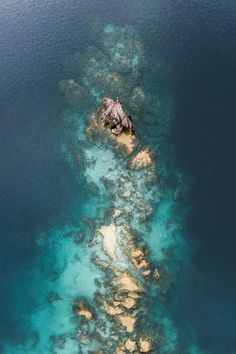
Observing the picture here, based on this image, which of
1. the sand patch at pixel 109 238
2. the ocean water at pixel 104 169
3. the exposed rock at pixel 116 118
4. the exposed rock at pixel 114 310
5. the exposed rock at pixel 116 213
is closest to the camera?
the exposed rock at pixel 114 310

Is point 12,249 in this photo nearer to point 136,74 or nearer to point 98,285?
point 98,285

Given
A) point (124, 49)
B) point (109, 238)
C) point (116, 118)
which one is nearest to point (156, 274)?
point (109, 238)

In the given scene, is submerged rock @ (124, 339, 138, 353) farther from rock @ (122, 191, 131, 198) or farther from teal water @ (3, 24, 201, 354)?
rock @ (122, 191, 131, 198)

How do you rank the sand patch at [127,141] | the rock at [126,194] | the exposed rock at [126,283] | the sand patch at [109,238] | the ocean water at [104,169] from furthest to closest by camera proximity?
the sand patch at [127,141]
the rock at [126,194]
the sand patch at [109,238]
the exposed rock at [126,283]
the ocean water at [104,169]

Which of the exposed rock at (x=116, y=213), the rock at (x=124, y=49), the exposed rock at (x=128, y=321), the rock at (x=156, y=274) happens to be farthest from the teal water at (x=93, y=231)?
the exposed rock at (x=128, y=321)

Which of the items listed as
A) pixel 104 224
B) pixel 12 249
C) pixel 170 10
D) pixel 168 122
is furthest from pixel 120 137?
pixel 170 10

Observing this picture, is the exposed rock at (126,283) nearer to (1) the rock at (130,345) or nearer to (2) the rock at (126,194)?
(1) the rock at (130,345)
